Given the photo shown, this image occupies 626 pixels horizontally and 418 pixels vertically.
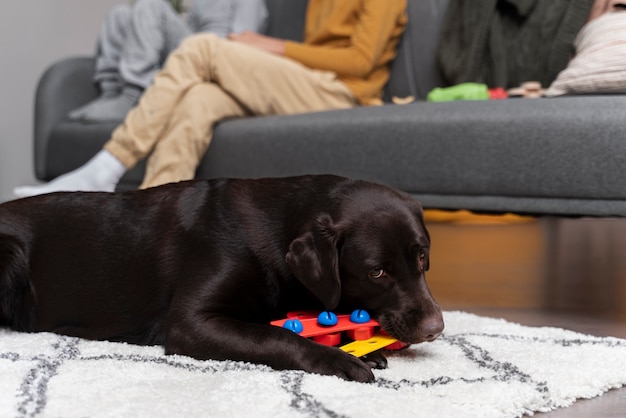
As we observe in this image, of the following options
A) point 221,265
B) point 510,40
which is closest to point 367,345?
point 221,265

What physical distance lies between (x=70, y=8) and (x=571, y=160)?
192 inches

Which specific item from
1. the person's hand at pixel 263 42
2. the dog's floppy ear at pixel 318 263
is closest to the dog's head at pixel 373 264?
the dog's floppy ear at pixel 318 263

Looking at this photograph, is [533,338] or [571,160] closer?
[533,338]

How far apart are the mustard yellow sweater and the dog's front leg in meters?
2.27

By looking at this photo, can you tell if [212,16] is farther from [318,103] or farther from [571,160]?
[571,160]

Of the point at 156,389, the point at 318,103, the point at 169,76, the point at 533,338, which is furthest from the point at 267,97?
the point at 156,389

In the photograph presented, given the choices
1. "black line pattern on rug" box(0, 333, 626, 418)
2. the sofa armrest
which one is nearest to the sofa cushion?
"black line pattern on rug" box(0, 333, 626, 418)

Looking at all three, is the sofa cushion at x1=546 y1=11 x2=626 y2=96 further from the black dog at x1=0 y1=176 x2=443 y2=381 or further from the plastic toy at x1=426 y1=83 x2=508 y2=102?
the black dog at x1=0 y1=176 x2=443 y2=381

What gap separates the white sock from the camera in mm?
3039

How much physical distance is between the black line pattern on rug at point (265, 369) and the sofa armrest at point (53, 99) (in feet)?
10.4

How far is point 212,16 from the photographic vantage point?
445 centimetres

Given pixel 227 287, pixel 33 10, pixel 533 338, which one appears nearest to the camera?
pixel 227 287

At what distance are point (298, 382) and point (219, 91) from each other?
7.33 ft

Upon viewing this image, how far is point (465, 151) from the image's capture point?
8.05 ft
